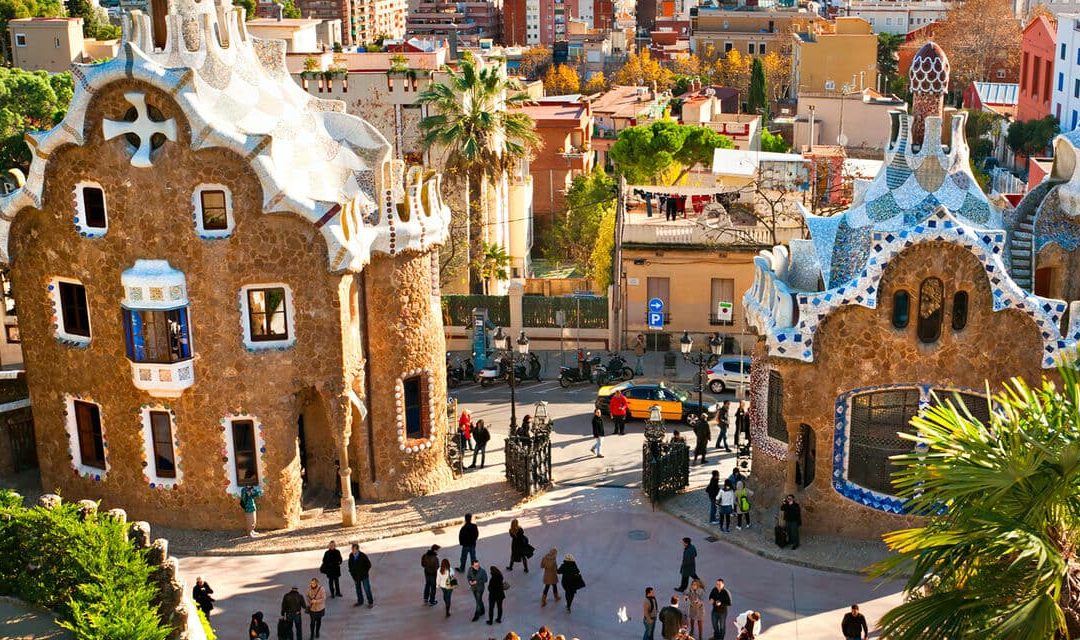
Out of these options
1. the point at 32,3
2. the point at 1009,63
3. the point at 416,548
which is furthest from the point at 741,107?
the point at 416,548

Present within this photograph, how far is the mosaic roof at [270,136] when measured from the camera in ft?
94.5

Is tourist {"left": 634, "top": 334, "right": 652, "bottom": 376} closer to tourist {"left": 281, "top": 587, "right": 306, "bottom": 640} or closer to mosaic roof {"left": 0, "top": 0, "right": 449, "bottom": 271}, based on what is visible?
mosaic roof {"left": 0, "top": 0, "right": 449, "bottom": 271}

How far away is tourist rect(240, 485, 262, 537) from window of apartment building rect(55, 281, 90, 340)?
5272mm

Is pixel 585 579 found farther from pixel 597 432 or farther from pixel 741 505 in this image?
pixel 597 432

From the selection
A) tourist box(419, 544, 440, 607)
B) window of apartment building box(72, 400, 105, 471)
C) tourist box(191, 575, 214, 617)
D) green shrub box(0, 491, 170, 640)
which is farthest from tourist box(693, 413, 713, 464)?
green shrub box(0, 491, 170, 640)

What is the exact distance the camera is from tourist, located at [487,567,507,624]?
1025 inches

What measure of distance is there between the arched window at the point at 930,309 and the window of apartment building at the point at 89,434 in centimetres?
1923

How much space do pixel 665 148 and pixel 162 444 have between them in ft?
150

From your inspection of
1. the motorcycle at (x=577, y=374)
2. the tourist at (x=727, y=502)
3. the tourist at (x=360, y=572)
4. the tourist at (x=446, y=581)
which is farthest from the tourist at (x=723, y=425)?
the tourist at (x=360, y=572)

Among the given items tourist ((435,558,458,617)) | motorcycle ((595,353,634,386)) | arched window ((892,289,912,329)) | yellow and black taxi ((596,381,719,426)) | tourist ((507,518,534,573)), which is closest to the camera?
tourist ((435,558,458,617))

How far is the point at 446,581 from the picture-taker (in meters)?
26.3

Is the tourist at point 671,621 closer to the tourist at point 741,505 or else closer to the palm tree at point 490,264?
the tourist at point 741,505

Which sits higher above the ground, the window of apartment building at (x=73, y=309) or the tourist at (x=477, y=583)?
the window of apartment building at (x=73, y=309)

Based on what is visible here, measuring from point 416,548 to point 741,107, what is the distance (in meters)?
99.9
